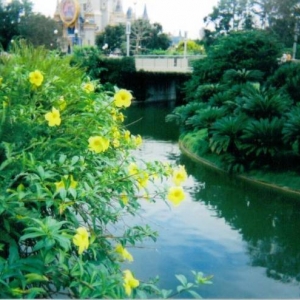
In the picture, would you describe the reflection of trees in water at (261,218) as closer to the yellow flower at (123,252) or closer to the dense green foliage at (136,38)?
the yellow flower at (123,252)

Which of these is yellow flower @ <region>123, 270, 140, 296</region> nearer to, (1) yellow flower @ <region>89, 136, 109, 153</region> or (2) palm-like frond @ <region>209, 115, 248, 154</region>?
(1) yellow flower @ <region>89, 136, 109, 153</region>

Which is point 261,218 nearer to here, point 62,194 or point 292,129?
point 292,129

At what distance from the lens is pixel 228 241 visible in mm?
5898

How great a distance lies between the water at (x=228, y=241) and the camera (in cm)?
471

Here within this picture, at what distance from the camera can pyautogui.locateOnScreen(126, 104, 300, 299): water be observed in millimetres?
4714

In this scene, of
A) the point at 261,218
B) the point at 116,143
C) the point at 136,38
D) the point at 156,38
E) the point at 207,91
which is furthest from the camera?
the point at 156,38

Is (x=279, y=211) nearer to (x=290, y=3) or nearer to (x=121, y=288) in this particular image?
(x=121, y=288)

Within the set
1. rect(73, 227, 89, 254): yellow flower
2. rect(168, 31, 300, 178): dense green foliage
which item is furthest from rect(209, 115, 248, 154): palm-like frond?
rect(73, 227, 89, 254): yellow flower

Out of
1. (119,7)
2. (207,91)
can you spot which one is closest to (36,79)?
(207,91)

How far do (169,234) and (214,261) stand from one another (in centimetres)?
90

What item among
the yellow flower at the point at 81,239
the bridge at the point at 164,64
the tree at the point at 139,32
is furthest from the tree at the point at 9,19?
the yellow flower at the point at 81,239

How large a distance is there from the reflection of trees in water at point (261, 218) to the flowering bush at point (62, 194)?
2692 mm

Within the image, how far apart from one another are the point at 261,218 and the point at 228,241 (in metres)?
1.23

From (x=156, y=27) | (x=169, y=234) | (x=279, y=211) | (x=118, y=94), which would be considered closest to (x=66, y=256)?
(x=118, y=94)
